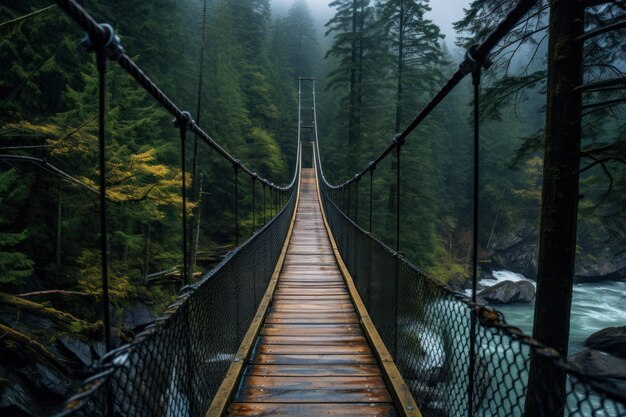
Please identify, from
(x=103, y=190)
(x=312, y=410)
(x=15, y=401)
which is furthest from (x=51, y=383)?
(x=103, y=190)

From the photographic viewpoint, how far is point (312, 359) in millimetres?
2562

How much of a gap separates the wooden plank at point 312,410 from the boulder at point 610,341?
1076 cm

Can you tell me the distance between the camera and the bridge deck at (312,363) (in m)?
2.01

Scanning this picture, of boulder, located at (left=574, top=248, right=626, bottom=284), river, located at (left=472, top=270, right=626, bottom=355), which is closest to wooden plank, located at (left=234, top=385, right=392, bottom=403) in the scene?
river, located at (left=472, top=270, right=626, bottom=355)

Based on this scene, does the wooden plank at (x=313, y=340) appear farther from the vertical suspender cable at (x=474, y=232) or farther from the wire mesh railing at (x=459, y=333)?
the vertical suspender cable at (x=474, y=232)

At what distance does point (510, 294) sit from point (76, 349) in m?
16.0

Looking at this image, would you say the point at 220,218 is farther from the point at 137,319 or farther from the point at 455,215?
the point at 455,215

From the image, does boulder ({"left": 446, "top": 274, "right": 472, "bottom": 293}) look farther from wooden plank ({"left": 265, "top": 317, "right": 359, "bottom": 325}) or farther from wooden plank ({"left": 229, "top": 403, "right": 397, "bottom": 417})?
wooden plank ({"left": 229, "top": 403, "right": 397, "bottom": 417})

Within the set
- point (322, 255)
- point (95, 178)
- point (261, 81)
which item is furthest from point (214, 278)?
point (261, 81)

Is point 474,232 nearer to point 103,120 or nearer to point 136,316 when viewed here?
point 103,120

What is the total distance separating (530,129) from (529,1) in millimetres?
36235

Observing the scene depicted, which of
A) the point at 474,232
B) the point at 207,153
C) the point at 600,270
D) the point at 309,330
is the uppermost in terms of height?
the point at 207,153

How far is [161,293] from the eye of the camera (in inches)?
376

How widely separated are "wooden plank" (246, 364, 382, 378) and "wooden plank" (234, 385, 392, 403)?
188mm
